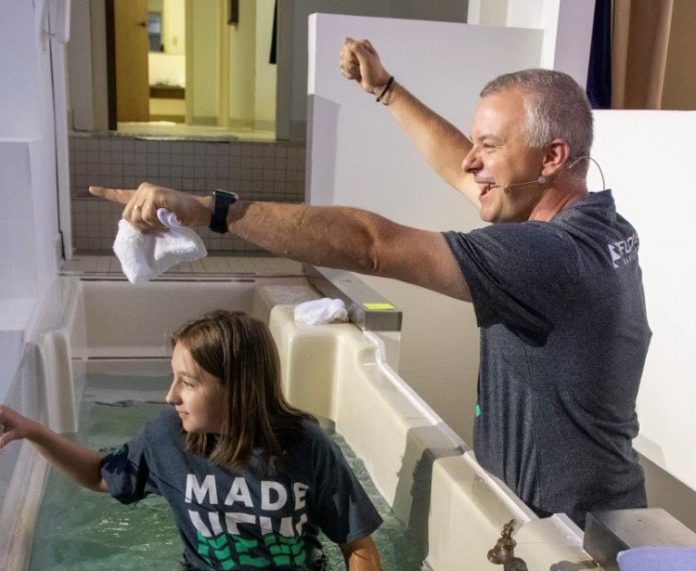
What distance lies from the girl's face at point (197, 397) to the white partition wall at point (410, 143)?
1.49 meters

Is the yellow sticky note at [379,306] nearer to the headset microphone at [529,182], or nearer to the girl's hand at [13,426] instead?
the headset microphone at [529,182]

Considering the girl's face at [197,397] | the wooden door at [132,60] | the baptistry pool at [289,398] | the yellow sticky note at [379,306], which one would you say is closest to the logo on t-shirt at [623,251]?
the baptistry pool at [289,398]

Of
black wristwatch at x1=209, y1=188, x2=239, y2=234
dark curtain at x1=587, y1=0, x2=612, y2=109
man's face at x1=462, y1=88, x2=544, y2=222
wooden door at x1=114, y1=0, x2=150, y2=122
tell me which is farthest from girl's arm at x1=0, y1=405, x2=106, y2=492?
wooden door at x1=114, y1=0, x2=150, y2=122

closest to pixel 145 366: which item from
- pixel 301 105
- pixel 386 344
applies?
pixel 386 344

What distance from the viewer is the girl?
1213mm

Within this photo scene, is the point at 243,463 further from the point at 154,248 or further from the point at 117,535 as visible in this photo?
the point at 117,535

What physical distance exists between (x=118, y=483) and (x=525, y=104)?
0.92m

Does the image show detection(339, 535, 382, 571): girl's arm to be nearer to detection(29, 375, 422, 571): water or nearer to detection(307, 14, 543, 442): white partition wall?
detection(29, 375, 422, 571): water

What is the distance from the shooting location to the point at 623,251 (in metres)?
1.18

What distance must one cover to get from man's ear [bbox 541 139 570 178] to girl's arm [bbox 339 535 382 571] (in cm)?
66

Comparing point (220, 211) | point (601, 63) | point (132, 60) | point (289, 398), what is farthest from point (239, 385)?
point (132, 60)

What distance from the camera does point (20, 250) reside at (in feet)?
6.72

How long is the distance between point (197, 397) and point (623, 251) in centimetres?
70

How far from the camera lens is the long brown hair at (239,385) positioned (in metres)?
1.21
